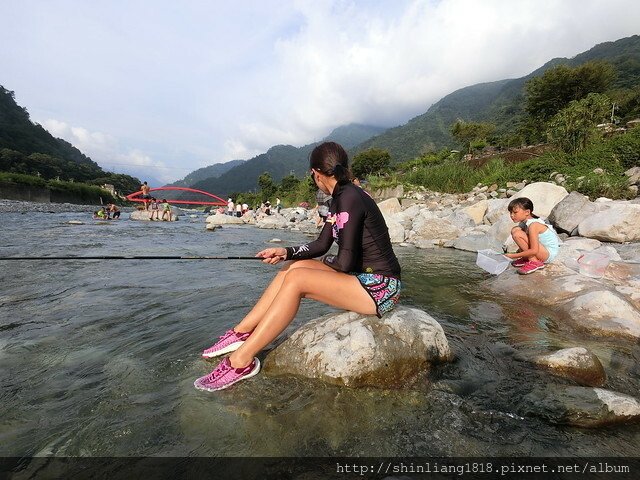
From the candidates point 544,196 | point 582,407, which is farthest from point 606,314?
point 544,196

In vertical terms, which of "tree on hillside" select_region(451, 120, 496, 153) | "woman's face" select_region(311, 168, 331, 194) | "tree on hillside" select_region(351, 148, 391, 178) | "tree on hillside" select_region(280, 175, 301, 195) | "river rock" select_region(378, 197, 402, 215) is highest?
"tree on hillside" select_region(451, 120, 496, 153)

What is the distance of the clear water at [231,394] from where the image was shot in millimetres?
1958

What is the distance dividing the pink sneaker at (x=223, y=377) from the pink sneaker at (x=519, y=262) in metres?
5.10

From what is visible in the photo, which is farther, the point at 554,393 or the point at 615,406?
the point at 554,393

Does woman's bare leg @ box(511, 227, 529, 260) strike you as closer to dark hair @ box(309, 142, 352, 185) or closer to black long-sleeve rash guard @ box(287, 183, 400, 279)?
black long-sleeve rash guard @ box(287, 183, 400, 279)

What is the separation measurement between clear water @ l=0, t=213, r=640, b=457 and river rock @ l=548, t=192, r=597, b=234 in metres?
6.50

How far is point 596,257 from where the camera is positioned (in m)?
5.36

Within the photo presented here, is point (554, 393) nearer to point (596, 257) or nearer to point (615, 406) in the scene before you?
point (615, 406)

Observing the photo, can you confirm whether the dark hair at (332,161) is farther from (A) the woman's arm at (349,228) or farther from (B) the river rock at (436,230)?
(B) the river rock at (436,230)

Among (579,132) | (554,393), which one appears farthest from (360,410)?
(579,132)

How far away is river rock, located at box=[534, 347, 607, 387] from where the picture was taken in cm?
267

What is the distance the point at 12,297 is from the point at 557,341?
23.2 feet

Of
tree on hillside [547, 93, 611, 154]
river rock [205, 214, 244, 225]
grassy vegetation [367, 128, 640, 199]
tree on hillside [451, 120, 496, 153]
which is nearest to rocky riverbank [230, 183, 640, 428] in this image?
grassy vegetation [367, 128, 640, 199]

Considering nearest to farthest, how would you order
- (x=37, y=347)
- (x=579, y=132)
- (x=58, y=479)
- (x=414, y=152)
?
1. (x=58, y=479)
2. (x=37, y=347)
3. (x=579, y=132)
4. (x=414, y=152)
